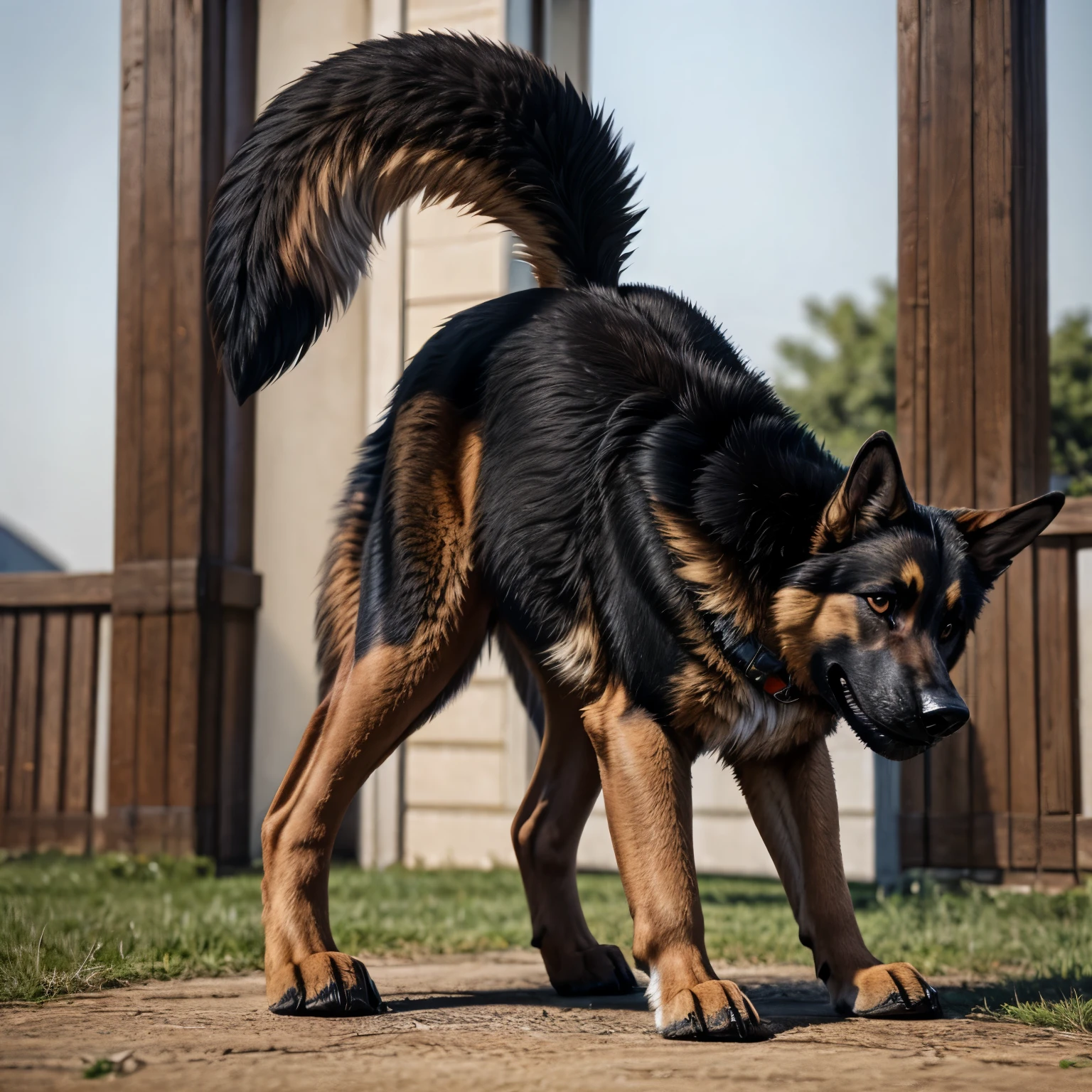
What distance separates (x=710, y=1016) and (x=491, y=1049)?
406 mm

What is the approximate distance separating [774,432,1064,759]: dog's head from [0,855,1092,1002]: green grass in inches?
40.6

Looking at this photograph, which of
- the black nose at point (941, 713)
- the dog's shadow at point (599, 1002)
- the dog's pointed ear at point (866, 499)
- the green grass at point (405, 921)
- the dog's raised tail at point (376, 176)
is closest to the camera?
the black nose at point (941, 713)

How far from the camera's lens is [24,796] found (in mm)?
6297

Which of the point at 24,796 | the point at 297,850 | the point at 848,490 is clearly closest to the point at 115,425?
the point at 24,796

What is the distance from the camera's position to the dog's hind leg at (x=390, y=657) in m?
2.82

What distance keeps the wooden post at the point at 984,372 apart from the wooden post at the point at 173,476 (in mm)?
3178

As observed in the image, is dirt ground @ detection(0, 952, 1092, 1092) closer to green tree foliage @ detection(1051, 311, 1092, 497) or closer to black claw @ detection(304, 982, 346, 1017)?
black claw @ detection(304, 982, 346, 1017)

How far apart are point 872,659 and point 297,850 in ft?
4.46

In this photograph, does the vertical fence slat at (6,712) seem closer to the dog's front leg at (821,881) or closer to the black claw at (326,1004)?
the black claw at (326,1004)

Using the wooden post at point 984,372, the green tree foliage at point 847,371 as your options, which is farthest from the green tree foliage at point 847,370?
the wooden post at point 984,372

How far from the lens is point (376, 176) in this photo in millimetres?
3162

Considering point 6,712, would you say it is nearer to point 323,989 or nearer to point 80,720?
point 80,720

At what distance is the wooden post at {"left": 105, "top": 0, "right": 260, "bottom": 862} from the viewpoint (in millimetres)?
5875

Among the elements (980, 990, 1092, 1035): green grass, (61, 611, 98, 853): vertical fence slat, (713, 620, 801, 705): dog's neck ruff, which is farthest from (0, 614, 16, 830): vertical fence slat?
(980, 990, 1092, 1035): green grass
